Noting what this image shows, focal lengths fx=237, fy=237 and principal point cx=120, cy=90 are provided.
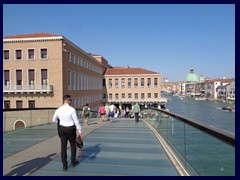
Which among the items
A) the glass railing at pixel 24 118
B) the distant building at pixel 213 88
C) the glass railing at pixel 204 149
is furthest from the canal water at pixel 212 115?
the distant building at pixel 213 88

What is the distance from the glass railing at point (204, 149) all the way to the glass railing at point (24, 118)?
6572mm

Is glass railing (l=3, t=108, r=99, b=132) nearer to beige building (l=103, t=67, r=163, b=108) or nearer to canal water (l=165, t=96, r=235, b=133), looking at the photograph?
canal water (l=165, t=96, r=235, b=133)

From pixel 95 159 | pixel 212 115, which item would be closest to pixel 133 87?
pixel 212 115

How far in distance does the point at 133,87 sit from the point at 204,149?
61852 mm

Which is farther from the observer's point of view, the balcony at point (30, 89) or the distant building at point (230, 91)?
the distant building at point (230, 91)

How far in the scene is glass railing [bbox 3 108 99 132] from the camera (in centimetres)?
926

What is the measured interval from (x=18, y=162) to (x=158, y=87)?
61.0m

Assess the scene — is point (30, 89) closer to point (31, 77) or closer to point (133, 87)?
point (31, 77)

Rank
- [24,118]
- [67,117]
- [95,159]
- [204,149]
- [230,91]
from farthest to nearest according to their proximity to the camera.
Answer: [230,91] < [24,118] < [95,159] < [67,117] < [204,149]

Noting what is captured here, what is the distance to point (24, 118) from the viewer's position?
35.0 feet

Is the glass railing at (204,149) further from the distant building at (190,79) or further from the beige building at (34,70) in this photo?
the distant building at (190,79)

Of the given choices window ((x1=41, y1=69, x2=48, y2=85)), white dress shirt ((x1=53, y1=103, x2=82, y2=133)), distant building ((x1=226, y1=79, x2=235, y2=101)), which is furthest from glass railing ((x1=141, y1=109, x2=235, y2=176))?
distant building ((x1=226, y1=79, x2=235, y2=101))

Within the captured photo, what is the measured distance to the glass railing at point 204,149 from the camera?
2858 millimetres

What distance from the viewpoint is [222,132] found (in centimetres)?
296
